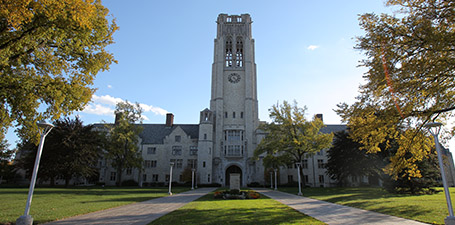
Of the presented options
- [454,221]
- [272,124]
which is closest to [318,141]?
[272,124]

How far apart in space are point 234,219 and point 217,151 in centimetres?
4209

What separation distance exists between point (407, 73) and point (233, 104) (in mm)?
44505

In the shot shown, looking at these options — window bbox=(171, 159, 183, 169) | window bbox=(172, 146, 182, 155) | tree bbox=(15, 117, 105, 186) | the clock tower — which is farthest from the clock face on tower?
tree bbox=(15, 117, 105, 186)

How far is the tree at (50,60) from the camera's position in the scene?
10000 millimetres

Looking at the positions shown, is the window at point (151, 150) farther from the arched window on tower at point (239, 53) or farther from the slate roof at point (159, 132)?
the arched window on tower at point (239, 53)

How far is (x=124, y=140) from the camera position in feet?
133

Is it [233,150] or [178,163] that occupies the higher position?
[233,150]

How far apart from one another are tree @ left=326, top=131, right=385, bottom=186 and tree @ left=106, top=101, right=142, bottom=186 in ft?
99.2

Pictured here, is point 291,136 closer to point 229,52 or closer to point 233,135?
point 233,135

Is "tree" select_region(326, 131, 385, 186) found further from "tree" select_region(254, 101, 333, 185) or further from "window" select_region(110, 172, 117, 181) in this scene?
"window" select_region(110, 172, 117, 181)

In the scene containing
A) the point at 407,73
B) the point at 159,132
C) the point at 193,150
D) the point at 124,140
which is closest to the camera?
the point at 407,73

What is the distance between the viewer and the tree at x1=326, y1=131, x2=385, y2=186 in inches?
1320

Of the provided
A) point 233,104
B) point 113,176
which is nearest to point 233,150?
point 233,104

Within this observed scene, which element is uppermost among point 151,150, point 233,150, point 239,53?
point 239,53
